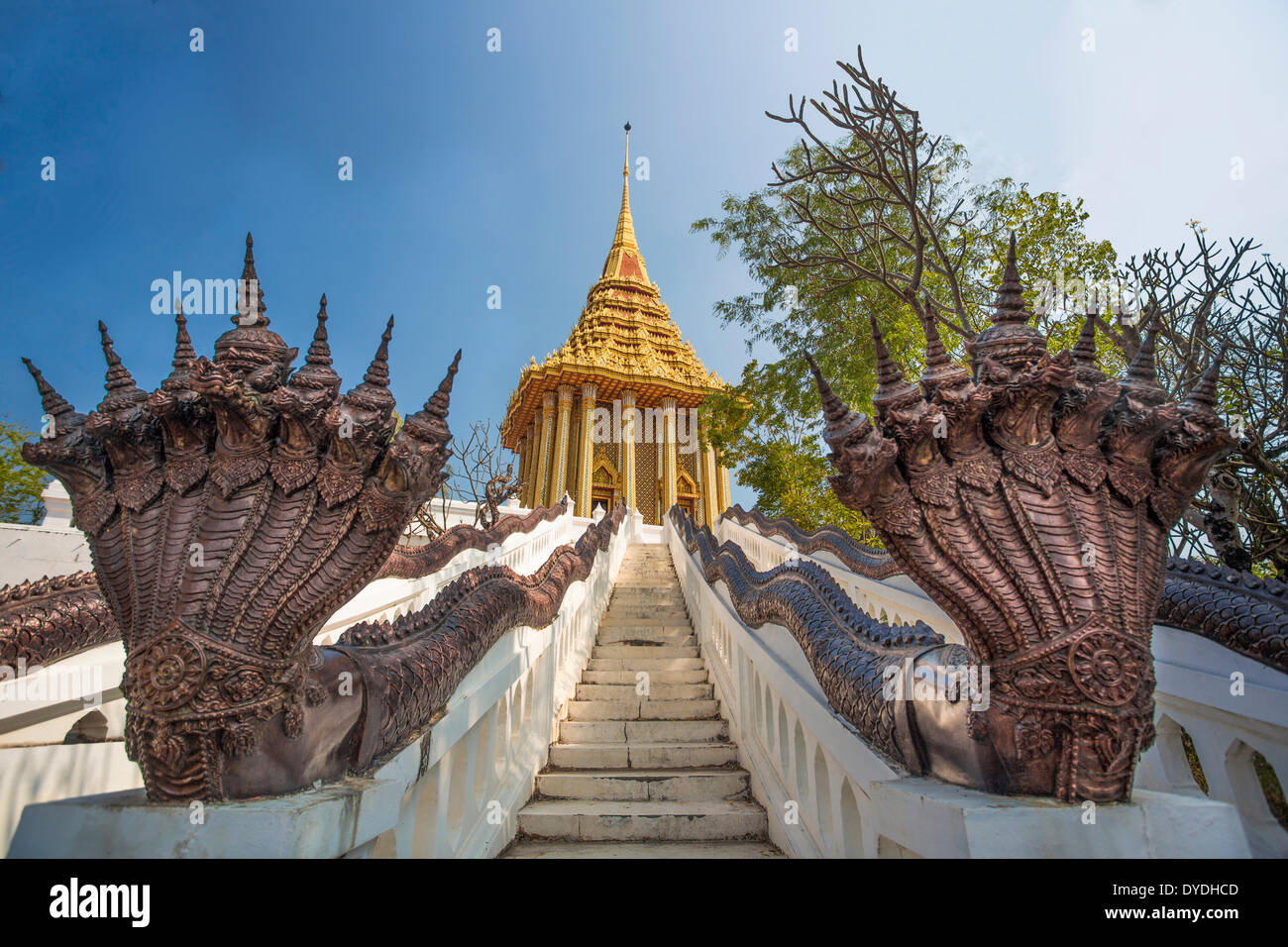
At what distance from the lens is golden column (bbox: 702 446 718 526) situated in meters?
30.5

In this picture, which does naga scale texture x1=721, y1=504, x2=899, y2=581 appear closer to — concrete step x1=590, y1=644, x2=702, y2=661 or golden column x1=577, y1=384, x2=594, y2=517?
concrete step x1=590, y1=644, x2=702, y2=661

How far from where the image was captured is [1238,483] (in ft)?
18.2

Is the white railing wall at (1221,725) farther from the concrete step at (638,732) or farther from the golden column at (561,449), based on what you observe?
the golden column at (561,449)

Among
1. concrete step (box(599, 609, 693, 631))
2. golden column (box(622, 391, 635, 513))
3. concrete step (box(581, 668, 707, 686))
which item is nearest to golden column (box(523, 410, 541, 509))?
golden column (box(622, 391, 635, 513))

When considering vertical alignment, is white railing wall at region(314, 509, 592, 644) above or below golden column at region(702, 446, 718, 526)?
below

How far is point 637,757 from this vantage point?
165 inches

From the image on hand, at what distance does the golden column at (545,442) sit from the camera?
2938 centimetres

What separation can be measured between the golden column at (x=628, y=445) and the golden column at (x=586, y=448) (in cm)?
144

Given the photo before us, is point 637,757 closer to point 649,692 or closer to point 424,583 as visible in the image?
point 649,692

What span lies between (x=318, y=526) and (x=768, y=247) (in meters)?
13.2

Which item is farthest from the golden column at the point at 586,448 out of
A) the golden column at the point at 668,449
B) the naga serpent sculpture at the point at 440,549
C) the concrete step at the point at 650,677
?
the concrete step at the point at 650,677

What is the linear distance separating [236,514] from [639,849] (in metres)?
2.50

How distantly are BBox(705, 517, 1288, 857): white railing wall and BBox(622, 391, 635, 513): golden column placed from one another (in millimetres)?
26149

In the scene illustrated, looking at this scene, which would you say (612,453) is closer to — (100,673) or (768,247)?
(768,247)
